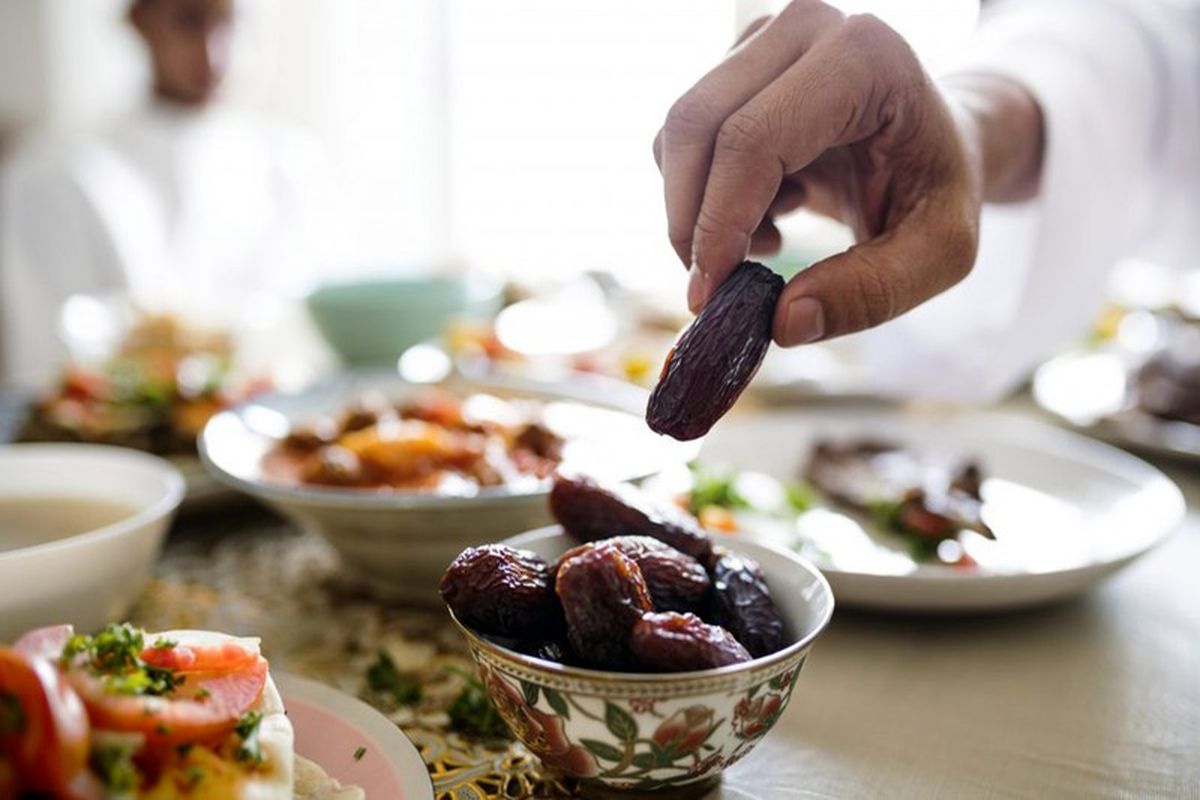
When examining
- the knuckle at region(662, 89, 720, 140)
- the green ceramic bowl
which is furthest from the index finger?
the green ceramic bowl

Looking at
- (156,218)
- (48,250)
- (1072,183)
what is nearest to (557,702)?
(1072,183)

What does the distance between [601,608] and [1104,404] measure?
4.38 ft

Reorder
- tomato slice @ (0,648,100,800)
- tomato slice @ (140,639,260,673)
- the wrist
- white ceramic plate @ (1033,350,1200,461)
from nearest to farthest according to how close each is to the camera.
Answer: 1. tomato slice @ (0,648,100,800)
2. tomato slice @ (140,639,260,673)
3. the wrist
4. white ceramic plate @ (1033,350,1200,461)

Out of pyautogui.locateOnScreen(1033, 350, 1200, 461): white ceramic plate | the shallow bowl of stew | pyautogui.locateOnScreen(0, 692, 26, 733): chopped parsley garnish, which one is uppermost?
pyautogui.locateOnScreen(0, 692, 26, 733): chopped parsley garnish

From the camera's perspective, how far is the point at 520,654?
626 mm

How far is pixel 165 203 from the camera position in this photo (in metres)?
3.63

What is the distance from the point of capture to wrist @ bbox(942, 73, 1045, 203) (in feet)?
3.58

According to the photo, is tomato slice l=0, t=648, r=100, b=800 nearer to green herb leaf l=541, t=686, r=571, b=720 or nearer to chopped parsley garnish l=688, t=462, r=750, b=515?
green herb leaf l=541, t=686, r=571, b=720

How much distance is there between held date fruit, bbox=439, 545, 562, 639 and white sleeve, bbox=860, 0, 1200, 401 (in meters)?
0.89

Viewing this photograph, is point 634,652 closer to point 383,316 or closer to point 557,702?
point 557,702

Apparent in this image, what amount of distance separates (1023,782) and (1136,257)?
1.22m

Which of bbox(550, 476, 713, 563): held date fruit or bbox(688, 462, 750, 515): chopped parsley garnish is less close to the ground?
bbox(550, 476, 713, 563): held date fruit

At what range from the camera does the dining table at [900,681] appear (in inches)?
28.3

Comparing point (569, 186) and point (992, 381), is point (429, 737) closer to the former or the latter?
point (992, 381)
